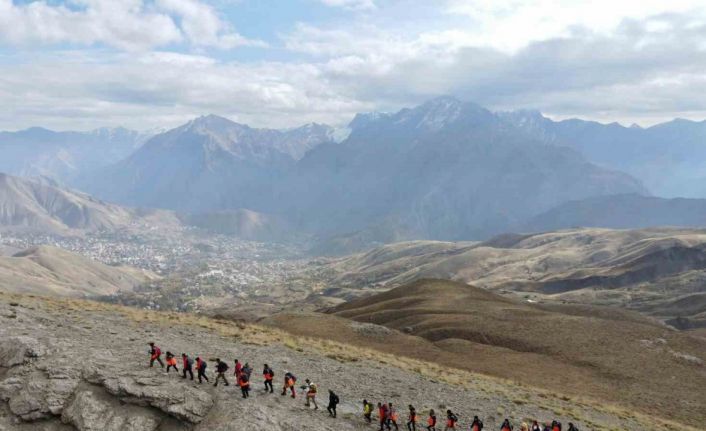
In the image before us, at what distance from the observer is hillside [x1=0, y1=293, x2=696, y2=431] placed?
22.7 m

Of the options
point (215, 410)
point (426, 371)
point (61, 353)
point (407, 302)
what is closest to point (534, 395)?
point (426, 371)

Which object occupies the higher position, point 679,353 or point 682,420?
point 679,353

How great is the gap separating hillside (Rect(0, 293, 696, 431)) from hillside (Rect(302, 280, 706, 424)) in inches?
245

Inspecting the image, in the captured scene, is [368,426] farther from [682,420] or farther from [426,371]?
[682,420]

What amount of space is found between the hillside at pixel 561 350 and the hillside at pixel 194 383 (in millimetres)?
6212

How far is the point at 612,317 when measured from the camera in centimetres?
8456

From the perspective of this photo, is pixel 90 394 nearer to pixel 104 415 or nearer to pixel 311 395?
pixel 104 415

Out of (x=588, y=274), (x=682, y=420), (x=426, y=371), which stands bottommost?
(x=682, y=420)

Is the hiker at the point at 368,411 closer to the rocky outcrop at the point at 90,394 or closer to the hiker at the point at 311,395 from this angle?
the hiker at the point at 311,395

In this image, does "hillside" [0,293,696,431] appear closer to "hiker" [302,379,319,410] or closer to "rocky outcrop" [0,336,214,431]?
"rocky outcrop" [0,336,214,431]

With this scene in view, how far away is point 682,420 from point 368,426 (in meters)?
28.2

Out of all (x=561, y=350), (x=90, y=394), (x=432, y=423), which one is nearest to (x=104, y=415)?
(x=90, y=394)

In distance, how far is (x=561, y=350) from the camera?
185 feet

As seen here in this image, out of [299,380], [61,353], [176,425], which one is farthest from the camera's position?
[299,380]
